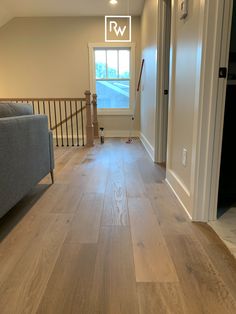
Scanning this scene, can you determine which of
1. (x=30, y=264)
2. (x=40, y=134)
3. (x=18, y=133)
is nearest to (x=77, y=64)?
(x=40, y=134)

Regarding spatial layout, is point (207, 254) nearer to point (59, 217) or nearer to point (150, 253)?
point (150, 253)

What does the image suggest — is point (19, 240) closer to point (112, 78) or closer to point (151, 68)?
point (151, 68)

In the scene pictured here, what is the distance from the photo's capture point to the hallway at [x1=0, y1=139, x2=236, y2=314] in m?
0.98

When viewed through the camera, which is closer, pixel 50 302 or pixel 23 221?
pixel 50 302

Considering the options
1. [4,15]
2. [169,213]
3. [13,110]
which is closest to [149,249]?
[169,213]

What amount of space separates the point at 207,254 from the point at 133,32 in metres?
5.30

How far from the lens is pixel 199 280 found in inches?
43.1

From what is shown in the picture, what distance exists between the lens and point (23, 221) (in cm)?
168

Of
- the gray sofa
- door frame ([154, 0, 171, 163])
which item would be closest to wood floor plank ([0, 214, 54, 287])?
the gray sofa

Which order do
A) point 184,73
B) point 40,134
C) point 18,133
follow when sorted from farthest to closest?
point 40,134, point 184,73, point 18,133

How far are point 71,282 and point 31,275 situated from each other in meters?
0.20

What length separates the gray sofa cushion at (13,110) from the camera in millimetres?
1659

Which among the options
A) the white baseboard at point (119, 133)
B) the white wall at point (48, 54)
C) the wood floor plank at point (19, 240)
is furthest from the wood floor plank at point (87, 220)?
the white wall at point (48, 54)

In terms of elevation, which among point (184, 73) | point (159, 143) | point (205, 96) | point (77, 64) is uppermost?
point (77, 64)
